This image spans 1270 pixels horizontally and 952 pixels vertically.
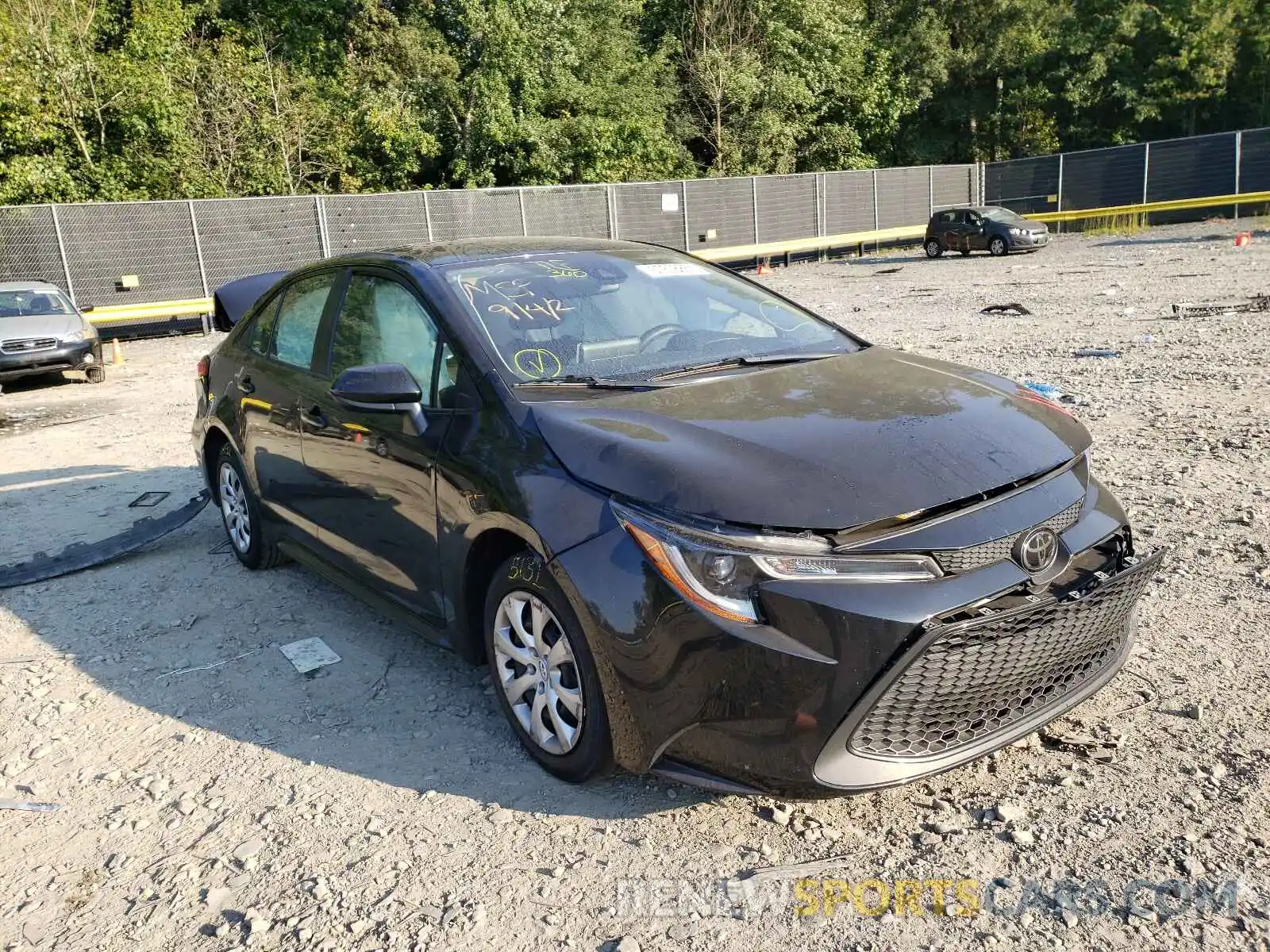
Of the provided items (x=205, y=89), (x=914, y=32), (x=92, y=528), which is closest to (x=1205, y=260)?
(x=92, y=528)

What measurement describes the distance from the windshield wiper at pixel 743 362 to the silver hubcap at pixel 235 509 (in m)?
2.79

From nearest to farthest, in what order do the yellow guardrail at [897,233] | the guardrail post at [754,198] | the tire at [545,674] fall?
the tire at [545,674] → the yellow guardrail at [897,233] → the guardrail post at [754,198]

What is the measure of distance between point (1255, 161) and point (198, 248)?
31958 mm

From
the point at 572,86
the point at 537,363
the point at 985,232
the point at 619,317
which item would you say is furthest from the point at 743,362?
the point at 572,86

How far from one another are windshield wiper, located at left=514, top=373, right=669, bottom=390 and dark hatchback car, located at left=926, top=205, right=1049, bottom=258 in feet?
84.8

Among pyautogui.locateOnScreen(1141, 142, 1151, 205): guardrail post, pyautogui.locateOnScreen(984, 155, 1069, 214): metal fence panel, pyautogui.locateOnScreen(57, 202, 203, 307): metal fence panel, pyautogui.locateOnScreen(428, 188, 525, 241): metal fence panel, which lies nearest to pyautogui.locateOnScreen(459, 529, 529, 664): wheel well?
pyautogui.locateOnScreen(57, 202, 203, 307): metal fence panel

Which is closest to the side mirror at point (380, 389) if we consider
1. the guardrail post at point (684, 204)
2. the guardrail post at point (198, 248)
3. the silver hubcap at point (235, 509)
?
the silver hubcap at point (235, 509)

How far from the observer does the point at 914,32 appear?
1746 inches

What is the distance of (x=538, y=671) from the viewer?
318cm

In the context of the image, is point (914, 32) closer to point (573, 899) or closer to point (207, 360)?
point (207, 360)

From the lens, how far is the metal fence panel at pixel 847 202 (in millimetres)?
32562

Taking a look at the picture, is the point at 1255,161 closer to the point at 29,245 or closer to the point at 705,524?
the point at 29,245

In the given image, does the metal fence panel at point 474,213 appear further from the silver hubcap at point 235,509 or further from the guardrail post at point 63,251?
the silver hubcap at point 235,509

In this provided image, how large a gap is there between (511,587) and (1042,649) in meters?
1.57
